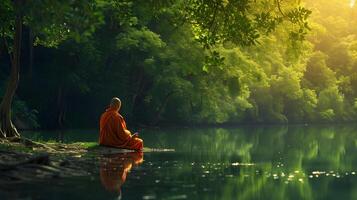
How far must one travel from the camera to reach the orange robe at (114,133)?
89.9 feet

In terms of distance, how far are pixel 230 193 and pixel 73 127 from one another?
41792mm

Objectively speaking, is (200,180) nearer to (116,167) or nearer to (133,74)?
(116,167)

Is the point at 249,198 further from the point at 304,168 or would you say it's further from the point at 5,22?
the point at 5,22

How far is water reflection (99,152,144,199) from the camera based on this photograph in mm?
16484

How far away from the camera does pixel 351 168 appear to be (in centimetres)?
2394

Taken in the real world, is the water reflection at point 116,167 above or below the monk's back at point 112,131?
below

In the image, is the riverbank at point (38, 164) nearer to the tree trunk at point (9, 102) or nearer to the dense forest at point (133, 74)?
the tree trunk at point (9, 102)

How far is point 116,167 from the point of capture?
67.6ft

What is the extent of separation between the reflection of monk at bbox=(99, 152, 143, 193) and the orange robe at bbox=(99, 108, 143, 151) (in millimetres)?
821

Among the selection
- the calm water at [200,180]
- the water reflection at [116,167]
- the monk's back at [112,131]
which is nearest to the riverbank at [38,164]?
the water reflection at [116,167]

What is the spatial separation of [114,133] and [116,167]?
6917 mm

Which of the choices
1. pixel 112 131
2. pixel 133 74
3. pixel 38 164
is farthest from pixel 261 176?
pixel 133 74

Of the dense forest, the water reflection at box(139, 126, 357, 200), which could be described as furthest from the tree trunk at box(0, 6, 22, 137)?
the dense forest

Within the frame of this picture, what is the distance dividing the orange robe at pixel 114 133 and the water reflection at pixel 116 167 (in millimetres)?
821
